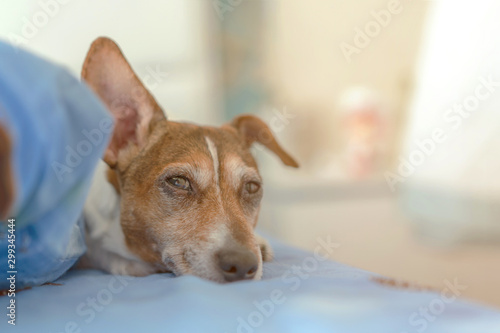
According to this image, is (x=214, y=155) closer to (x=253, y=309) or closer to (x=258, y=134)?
(x=258, y=134)

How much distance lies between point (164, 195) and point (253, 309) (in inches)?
29.1

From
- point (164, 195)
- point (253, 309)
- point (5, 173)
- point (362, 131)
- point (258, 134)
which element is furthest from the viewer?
point (362, 131)

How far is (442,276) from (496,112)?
108cm

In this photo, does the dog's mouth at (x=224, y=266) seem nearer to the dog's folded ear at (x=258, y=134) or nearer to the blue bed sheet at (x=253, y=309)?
the blue bed sheet at (x=253, y=309)

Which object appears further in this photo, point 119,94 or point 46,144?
point 119,94

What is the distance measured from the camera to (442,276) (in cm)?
309

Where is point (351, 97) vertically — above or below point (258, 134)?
below

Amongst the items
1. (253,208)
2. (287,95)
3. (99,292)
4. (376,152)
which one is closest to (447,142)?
(376,152)

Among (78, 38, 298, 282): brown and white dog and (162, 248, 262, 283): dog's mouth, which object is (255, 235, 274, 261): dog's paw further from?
(162, 248, 262, 283): dog's mouth

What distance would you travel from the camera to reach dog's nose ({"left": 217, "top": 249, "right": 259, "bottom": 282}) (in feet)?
4.08

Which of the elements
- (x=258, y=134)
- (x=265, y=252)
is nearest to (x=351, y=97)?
(x=258, y=134)

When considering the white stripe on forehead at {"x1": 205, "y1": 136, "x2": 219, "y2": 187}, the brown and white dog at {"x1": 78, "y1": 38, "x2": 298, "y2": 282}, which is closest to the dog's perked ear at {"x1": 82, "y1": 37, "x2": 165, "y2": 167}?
the brown and white dog at {"x1": 78, "y1": 38, "x2": 298, "y2": 282}

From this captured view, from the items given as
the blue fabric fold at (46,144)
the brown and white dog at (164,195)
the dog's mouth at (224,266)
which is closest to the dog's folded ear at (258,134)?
the brown and white dog at (164,195)

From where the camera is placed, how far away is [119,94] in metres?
1.67
